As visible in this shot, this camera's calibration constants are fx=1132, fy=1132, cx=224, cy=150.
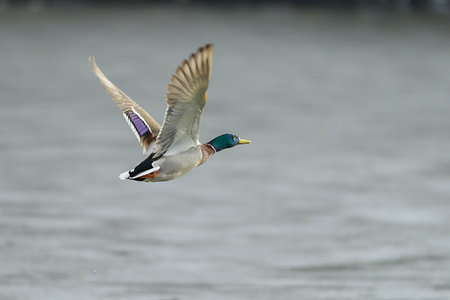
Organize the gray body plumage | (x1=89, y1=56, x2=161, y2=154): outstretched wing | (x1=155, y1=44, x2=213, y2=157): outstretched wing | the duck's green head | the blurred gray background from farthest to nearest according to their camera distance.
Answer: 1. the blurred gray background
2. (x1=89, y1=56, x2=161, y2=154): outstretched wing
3. the duck's green head
4. the gray body plumage
5. (x1=155, y1=44, x2=213, y2=157): outstretched wing

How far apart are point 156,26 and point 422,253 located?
34.4m

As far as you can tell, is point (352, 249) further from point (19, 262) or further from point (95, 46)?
point (95, 46)

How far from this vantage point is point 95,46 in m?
42.1

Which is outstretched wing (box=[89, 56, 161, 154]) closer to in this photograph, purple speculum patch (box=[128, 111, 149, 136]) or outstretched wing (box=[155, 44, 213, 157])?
purple speculum patch (box=[128, 111, 149, 136])

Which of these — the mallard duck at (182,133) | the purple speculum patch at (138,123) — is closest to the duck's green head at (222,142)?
the mallard duck at (182,133)

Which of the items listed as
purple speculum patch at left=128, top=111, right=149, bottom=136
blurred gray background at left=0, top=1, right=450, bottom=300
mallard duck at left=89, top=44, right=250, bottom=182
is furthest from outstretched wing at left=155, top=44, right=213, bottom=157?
blurred gray background at left=0, top=1, right=450, bottom=300

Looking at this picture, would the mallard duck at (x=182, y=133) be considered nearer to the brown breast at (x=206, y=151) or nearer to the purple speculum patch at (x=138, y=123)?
the brown breast at (x=206, y=151)

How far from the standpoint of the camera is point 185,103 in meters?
7.66

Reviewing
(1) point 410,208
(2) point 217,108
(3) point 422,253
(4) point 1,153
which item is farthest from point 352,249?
(2) point 217,108

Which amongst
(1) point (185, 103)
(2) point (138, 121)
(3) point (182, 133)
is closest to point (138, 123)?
(2) point (138, 121)

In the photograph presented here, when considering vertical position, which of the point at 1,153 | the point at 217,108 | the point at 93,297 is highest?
the point at 217,108

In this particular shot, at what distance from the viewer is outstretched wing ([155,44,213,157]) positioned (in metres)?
7.38

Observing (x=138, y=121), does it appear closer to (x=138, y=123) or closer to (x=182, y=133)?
(x=138, y=123)

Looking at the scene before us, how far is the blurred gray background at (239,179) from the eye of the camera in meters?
15.4
